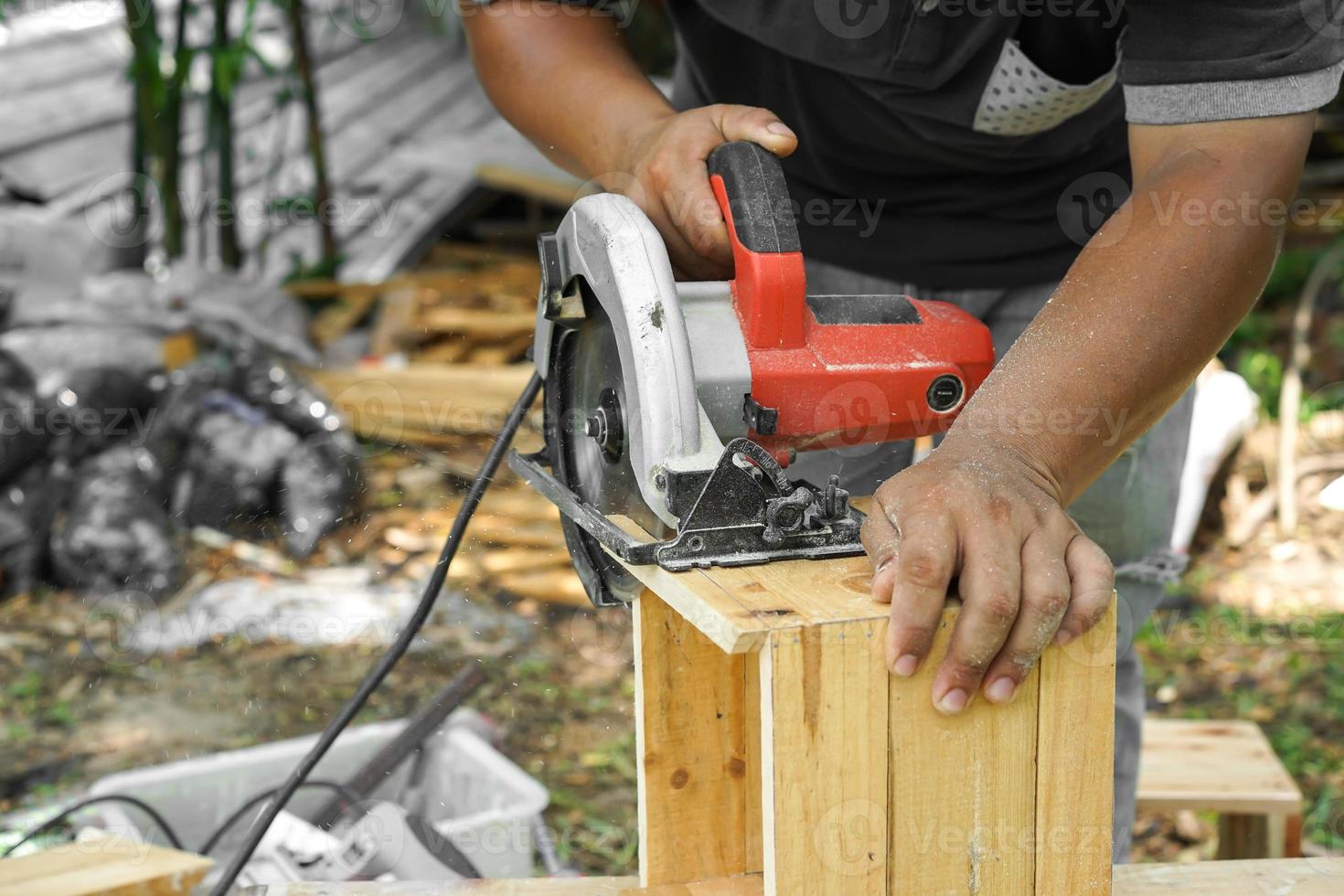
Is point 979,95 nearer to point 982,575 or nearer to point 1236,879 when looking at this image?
point 982,575

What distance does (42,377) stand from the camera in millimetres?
4434

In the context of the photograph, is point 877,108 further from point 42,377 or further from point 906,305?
point 42,377

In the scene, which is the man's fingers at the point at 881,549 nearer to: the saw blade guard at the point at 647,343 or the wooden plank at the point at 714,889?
the saw blade guard at the point at 647,343

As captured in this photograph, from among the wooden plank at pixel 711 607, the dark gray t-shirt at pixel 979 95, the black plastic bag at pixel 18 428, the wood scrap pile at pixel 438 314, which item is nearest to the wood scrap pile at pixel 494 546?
the wood scrap pile at pixel 438 314

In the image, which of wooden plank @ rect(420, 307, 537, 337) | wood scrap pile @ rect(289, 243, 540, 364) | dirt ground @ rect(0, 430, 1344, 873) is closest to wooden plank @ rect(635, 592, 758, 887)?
dirt ground @ rect(0, 430, 1344, 873)

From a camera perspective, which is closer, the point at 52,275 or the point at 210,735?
the point at 210,735

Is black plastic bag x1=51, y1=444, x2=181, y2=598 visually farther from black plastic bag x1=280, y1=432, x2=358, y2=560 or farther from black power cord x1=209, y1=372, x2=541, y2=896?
black power cord x1=209, y1=372, x2=541, y2=896

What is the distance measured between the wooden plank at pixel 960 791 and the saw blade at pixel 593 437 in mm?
327

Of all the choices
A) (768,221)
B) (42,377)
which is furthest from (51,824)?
(42,377)

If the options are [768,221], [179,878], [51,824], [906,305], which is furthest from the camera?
[51,824]

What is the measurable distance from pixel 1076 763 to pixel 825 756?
251mm

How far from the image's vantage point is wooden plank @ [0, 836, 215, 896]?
1636 mm

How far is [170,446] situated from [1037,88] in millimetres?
3526

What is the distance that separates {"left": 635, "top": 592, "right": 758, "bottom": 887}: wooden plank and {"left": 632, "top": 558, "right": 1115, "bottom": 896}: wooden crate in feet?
0.91
